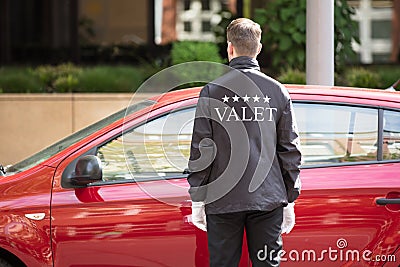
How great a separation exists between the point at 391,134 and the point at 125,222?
171cm

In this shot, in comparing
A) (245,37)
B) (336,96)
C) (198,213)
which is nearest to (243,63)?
(245,37)

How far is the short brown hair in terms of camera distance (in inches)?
175

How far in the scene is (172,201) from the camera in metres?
4.98

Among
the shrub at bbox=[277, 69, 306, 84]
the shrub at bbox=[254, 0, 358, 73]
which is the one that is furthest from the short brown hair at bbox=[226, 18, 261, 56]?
the shrub at bbox=[254, 0, 358, 73]

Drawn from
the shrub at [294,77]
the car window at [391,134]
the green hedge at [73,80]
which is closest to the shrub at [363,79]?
the shrub at [294,77]

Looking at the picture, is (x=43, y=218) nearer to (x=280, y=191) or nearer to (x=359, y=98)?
(x=280, y=191)

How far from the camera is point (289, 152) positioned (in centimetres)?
447

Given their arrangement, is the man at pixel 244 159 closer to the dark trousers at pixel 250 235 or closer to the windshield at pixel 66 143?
the dark trousers at pixel 250 235

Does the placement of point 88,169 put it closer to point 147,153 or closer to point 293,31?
point 147,153

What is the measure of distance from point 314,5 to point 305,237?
289cm

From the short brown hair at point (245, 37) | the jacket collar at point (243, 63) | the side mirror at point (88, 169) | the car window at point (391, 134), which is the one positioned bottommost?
the side mirror at point (88, 169)

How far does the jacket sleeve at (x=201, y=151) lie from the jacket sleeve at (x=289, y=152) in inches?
14.7

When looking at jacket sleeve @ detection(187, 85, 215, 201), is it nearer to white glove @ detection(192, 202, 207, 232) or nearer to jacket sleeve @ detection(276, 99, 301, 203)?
white glove @ detection(192, 202, 207, 232)

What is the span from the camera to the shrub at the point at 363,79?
11.0 m
